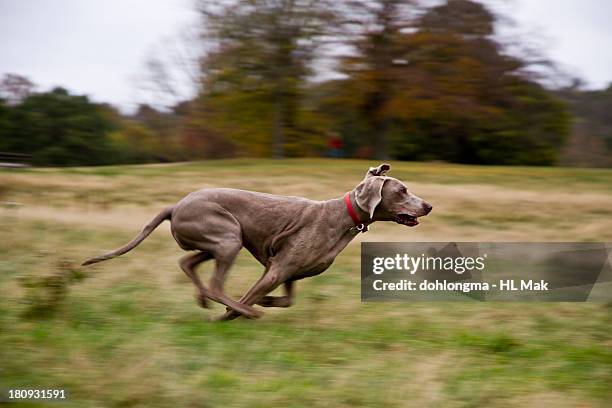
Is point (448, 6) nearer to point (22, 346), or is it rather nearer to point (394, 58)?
point (394, 58)

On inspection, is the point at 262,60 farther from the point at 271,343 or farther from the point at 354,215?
the point at 271,343

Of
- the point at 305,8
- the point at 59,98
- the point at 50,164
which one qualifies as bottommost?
the point at 50,164

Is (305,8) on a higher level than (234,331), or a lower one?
higher

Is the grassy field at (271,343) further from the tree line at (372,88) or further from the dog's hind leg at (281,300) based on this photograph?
the tree line at (372,88)

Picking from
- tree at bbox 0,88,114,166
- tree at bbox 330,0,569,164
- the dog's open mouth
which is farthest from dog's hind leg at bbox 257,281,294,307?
tree at bbox 0,88,114,166

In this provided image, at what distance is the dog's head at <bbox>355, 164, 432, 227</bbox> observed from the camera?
7.52 m

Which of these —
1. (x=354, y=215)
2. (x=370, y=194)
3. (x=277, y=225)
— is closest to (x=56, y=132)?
(x=277, y=225)

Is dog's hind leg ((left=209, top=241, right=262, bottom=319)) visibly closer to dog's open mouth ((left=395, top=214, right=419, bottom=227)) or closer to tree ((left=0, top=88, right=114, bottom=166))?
dog's open mouth ((left=395, top=214, right=419, bottom=227))

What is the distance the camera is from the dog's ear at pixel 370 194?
747cm

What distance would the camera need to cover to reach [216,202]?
7.66 m

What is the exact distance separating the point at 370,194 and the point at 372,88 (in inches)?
981

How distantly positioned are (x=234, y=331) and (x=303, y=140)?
28.4 meters

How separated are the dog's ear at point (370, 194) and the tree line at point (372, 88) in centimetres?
2361

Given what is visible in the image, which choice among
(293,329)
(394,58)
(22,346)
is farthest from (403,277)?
(394,58)
